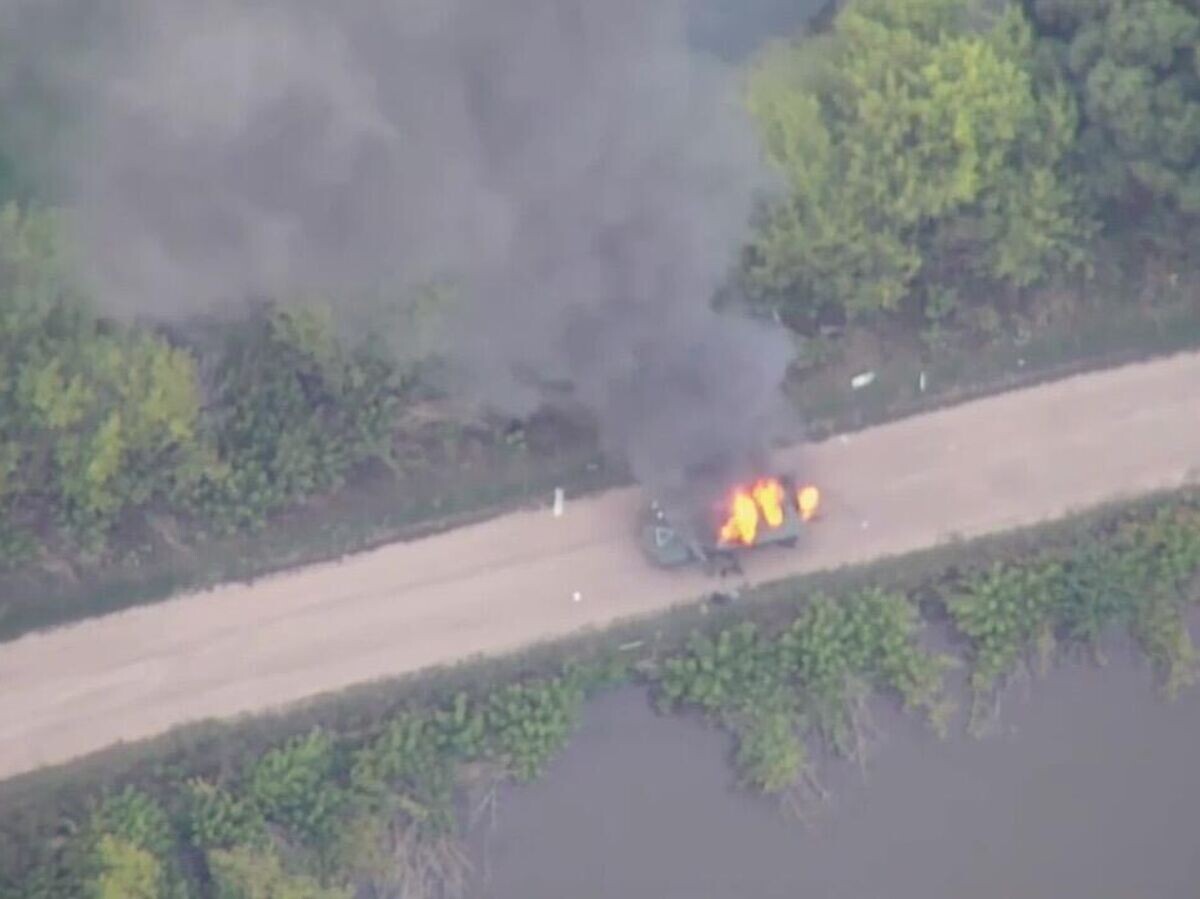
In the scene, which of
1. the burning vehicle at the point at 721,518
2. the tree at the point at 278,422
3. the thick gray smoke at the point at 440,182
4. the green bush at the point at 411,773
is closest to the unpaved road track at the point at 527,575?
the burning vehicle at the point at 721,518

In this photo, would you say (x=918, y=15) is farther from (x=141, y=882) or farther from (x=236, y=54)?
(x=141, y=882)

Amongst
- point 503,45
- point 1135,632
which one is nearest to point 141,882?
point 503,45

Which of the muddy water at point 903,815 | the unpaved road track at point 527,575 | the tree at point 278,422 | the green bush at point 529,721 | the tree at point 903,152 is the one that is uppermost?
the tree at point 903,152

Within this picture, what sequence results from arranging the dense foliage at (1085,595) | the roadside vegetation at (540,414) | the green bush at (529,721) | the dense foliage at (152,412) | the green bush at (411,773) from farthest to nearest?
1. the dense foliage at (1085,595)
2. the green bush at (529,721)
3. the green bush at (411,773)
4. the roadside vegetation at (540,414)
5. the dense foliage at (152,412)

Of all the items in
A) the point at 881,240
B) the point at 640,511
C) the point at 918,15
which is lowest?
the point at 640,511

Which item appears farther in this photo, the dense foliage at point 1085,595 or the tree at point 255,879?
the dense foliage at point 1085,595

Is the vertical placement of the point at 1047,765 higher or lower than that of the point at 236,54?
lower

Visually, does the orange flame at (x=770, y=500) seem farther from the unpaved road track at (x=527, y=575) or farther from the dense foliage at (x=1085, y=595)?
the dense foliage at (x=1085, y=595)
